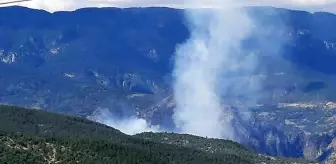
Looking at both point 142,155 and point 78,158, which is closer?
point 78,158

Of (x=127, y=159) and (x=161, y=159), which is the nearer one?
(x=127, y=159)

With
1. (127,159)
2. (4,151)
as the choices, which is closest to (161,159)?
(127,159)

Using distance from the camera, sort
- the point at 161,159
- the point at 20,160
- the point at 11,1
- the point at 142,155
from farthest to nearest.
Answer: the point at 161,159 → the point at 142,155 → the point at 20,160 → the point at 11,1

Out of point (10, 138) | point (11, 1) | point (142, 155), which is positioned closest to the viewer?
point (11, 1)

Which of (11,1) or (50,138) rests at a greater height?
(50,138)

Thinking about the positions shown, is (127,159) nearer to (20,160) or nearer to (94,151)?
(94,151)

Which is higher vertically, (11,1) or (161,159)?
(161,159)

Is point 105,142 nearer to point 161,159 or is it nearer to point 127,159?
point 127,159

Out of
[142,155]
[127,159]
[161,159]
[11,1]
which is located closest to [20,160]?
[127,159]

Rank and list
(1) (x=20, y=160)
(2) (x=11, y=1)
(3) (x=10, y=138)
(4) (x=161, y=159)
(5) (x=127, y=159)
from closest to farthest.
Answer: (2) (x=11, y=1) → (1) (x=20, y=160) → (3) (x=10, y=138) → (5) (x=127, y=159) → (4) (x=161, y=159)
